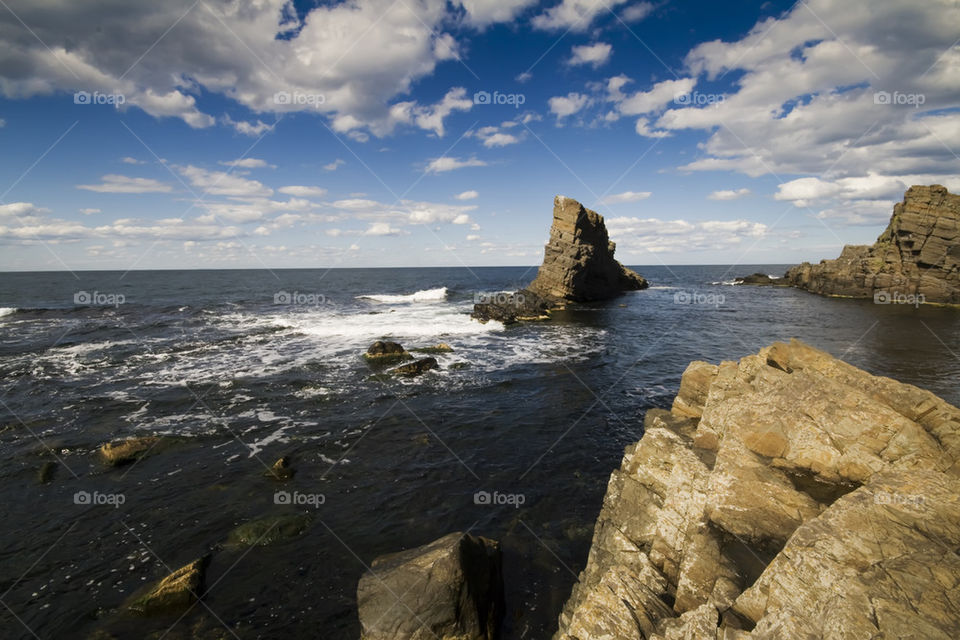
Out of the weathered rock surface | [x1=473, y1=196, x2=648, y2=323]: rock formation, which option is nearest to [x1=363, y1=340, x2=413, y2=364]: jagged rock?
the weathered rock surface

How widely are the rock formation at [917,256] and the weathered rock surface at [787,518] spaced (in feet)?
238

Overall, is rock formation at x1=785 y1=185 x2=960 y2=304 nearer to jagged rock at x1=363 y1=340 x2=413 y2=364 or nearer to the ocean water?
the ocean water

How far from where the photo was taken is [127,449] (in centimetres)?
1556

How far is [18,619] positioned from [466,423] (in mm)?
13961

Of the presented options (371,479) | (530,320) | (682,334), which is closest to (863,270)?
(682,334)

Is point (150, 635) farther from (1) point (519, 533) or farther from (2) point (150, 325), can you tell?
(2) point (150, 325)

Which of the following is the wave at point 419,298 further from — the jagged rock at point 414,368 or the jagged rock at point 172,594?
the jagged rock at point 172,594

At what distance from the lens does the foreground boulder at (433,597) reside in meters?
7.83

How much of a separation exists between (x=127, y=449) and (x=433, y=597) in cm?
1486

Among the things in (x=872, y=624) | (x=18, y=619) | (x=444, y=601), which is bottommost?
A: (x=18, y=619)

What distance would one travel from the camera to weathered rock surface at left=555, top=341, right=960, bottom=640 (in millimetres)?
4797

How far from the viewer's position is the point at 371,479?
14328mm

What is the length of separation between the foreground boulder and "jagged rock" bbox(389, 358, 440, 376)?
675 inches

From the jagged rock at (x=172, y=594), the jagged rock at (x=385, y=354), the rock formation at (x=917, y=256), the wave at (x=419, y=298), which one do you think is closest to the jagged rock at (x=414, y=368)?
the jagged rock at (x=385, y=354)
